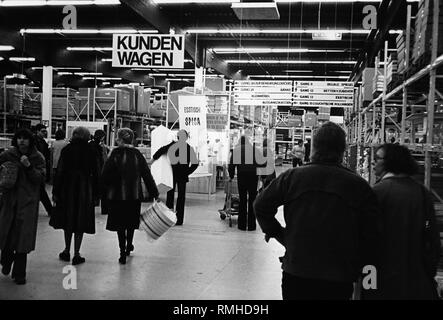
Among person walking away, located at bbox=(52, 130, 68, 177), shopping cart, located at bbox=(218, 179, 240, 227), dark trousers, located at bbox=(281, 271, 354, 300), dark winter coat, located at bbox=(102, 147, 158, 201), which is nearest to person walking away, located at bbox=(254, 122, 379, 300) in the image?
dark trousers, located at bbox=(281, 271, 354, 300)

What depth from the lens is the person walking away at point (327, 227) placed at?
266 cm

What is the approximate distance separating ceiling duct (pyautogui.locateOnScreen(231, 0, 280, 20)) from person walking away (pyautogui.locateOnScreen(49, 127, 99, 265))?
5.53m

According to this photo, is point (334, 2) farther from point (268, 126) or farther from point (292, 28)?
point (268, 126)

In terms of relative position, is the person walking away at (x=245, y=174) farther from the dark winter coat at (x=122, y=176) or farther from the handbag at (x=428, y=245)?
the handbag at (x=428, y=245)

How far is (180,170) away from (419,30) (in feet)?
16.3

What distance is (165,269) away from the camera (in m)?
5.98

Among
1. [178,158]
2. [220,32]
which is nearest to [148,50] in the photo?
[178,158]

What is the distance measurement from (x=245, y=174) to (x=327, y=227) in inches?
247

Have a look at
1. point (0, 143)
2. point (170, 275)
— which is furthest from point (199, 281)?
point (0, 143)

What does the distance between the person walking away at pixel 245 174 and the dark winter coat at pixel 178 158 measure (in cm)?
80

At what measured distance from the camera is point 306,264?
2.69 metres

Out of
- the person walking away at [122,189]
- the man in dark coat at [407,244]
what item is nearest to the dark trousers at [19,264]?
the person walking away at [122,189]

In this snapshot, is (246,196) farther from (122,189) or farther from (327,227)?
(327,227)

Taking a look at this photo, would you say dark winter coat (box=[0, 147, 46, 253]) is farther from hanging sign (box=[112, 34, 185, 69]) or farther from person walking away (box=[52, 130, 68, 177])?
person walking away (box=[52, 130, 68, 177])
